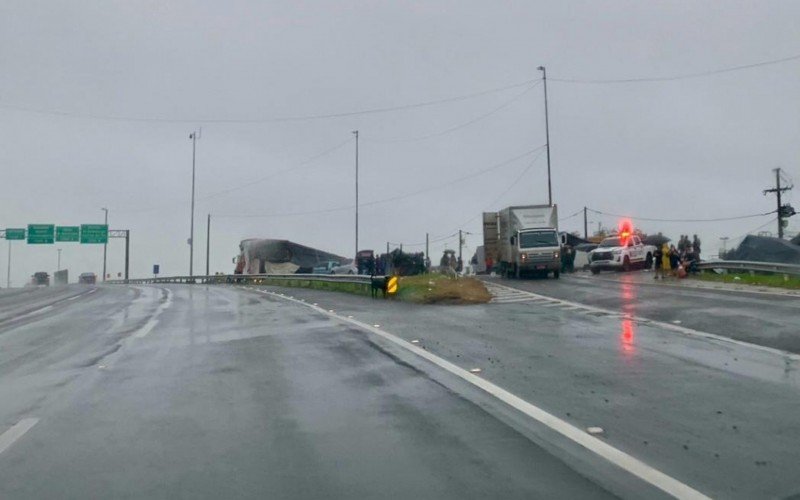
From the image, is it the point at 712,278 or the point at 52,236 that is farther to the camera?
the point at 52,236

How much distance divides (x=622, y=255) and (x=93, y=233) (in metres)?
52.7

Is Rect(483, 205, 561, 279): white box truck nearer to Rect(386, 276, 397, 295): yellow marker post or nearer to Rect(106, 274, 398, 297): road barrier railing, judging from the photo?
Rect(106, 274, 398, 297): road barrier railing

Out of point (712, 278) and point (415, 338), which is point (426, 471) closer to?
point (415, 338)

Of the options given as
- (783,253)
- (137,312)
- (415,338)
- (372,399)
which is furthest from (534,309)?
(783,253)

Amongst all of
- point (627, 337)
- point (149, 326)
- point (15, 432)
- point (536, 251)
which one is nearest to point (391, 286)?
point (149, 326)

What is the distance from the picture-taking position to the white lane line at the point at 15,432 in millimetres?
7617

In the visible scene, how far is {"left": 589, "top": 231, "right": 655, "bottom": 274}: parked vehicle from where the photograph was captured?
45.8 m

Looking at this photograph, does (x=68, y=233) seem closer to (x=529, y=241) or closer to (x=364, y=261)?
(x=364, y=261)

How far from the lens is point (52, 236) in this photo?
75.6m

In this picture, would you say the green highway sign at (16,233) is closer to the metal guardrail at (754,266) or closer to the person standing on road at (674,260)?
the person standing on road at (674,260)

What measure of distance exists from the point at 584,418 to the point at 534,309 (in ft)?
48.2

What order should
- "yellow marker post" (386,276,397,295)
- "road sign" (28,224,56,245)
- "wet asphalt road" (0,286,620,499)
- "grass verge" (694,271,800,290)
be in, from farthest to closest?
"road sign" (28,224,56,245), "yellow marker post" (386,276,397,295), "grass verge" (694,271,800,290), "wet asphalt road" (0,286,620,499)

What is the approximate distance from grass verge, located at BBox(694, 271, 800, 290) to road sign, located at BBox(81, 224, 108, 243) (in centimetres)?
5891

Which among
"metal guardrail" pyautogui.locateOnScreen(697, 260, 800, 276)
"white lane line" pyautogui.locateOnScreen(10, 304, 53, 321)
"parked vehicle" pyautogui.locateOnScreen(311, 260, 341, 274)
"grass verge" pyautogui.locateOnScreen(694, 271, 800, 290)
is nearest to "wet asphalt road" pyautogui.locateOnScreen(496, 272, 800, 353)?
"grass verge" pyautogui.locateOnScreen(694, 271, 800, 290)
